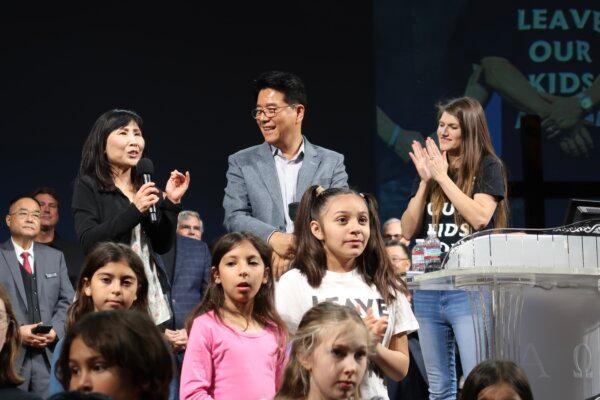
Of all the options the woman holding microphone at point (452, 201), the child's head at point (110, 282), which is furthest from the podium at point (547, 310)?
the child's head at point (110, 282)

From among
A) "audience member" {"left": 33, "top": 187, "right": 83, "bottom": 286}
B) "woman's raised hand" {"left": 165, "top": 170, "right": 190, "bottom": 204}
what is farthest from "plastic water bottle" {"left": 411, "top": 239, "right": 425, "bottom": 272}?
"audience member" {"left": 33, "top": 187, "right": 83, "bottom": 286}

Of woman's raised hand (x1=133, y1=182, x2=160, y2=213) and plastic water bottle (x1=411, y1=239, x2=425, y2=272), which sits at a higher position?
woman's raised hand (x1=133, y1=182, x2=160, y2=213)

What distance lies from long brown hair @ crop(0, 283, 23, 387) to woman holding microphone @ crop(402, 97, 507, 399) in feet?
5.27

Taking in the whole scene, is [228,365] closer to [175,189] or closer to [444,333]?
[175,189]

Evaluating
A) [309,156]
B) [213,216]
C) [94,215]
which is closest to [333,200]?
[309,156]

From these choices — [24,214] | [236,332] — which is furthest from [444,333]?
[24,214]

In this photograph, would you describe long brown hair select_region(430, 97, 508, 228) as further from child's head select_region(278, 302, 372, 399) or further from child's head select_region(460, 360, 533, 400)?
child's head select_region(278, 302, 372, 399)

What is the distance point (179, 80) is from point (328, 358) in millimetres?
4620

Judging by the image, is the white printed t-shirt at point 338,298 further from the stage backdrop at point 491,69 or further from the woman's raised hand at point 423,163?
the stage backdrop at point 491,69

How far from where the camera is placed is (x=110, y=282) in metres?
3.50

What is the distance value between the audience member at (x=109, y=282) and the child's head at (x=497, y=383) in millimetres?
1053

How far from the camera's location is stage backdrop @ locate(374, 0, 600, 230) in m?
7.31

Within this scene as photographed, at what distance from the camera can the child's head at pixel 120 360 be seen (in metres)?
2.17

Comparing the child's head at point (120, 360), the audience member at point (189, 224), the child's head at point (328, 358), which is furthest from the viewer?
the audience member at point (189, 224)
